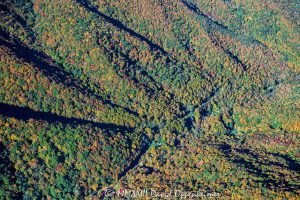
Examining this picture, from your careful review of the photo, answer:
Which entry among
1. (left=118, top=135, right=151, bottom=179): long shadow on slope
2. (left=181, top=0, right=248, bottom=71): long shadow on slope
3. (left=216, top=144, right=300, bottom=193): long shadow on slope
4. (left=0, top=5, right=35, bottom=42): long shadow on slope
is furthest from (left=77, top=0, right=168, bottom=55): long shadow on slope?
(left=216, top=144, right=300, bottom=193): long shadow on slope

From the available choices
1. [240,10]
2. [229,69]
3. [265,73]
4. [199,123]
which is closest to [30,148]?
[199,123]

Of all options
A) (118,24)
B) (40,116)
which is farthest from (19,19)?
(40,116)

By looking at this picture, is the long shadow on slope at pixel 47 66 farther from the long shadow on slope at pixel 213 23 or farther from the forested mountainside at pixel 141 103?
the long shadow on slope at pixel 213 23

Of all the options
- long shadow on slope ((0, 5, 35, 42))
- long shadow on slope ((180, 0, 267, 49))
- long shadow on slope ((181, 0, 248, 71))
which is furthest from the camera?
long shadow on slope ((180, 0, 267, 49))

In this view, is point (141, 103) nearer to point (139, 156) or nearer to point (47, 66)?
point (139, 156)

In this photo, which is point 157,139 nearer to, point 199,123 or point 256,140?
point 199,123

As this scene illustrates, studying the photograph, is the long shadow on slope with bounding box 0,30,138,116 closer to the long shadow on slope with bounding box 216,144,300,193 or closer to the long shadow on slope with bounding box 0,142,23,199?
the long shadow on slope with bounding box 0,142,23,199
